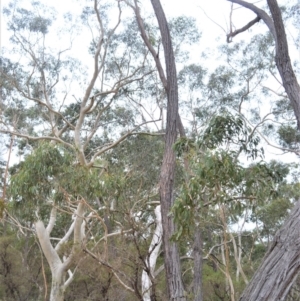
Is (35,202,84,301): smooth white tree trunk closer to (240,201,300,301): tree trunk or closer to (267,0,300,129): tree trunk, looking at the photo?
(267,0,300,129): tree trunk

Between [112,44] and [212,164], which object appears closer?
[212,164]

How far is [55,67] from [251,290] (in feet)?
39.5

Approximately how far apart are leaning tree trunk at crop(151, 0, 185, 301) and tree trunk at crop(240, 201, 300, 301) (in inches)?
59.3

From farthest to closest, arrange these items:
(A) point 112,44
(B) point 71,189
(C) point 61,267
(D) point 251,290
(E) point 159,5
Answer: (A) point 112,44, (C) point 61,267, (B) point 71,189, (E) point 159,5, (D) point 251,290

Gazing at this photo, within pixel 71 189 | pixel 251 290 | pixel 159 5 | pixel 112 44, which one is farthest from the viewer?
pixel 112 44

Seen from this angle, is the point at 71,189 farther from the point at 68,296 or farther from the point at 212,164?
the point at 68,296

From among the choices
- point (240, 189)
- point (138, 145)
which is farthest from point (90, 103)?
point (240, 189)

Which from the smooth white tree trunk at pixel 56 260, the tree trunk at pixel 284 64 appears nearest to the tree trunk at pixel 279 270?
the tree trunk at pixel 284 64

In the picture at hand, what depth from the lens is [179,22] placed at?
13.2 m

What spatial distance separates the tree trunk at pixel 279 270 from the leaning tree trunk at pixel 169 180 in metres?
1.51

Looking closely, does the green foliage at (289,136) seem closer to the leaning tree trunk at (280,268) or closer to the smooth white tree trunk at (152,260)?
the smooth white tree trunk at (152,260)

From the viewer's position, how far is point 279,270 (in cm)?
297

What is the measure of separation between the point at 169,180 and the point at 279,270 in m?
2.08

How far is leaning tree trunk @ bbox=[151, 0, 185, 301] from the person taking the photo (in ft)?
14.7
